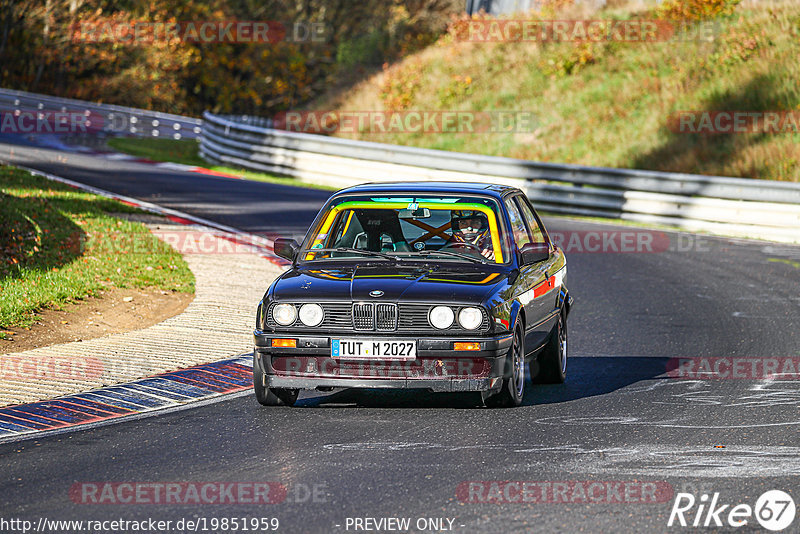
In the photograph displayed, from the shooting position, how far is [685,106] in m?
30.9

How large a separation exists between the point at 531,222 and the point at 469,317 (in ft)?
8.75

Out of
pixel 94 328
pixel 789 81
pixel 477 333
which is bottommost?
pixel 94 328

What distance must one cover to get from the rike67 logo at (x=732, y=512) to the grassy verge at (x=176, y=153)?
850 inches

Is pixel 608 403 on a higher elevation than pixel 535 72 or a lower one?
lower

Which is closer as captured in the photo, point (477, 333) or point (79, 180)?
point (477, 333)

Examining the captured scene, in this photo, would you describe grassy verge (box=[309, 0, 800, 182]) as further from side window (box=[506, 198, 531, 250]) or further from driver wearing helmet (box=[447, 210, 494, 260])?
driver wearing helmet (box=[447, 210, 494, 260])

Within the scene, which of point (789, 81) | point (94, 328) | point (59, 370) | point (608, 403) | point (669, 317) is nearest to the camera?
point (608, 403)

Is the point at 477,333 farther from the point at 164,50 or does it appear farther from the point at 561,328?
the point at 164,50

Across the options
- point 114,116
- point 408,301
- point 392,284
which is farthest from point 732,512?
point 114,116

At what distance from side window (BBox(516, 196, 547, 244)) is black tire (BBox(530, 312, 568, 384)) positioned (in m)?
0.87

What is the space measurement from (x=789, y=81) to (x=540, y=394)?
2267 cm

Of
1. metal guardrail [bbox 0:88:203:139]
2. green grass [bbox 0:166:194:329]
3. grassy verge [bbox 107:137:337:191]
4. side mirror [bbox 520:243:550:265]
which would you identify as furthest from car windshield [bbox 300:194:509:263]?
metal guardrail [bbox 0:88:203:139]

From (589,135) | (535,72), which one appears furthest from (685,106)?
(535,72)

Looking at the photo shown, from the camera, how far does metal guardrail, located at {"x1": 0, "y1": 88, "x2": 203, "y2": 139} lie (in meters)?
38.7
